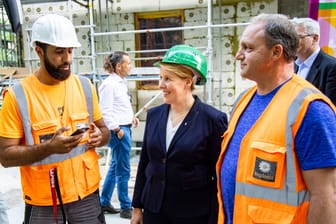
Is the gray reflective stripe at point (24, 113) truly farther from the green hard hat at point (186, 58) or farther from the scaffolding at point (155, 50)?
the scaffolding at point (155, 50)

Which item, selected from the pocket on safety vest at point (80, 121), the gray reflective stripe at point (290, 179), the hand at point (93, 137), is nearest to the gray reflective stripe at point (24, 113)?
the pocket on safety vest at point (80, 121)

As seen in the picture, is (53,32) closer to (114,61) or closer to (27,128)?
(27,128)

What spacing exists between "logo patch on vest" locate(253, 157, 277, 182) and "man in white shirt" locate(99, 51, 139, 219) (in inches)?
105

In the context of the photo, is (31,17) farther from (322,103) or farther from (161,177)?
(322,103)

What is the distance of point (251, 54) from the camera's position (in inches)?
59.8

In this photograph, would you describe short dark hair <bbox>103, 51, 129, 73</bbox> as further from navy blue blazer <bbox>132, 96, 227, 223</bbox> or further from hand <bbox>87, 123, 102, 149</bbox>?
navy blue blazer <bbox>132, 96, 227, 223</bbox>

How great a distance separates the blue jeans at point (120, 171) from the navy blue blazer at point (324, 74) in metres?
2.14

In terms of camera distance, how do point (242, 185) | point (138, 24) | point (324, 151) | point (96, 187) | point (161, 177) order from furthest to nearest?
1. point (138, 24)
2. point (96, 187)
3. point (161, 177)
4. point (242, 185)
5. point (324, 151)

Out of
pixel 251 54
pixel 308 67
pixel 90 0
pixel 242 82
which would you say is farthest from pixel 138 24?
pixel 251 54

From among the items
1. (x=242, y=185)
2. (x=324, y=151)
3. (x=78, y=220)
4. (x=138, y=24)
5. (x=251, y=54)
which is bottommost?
(x=78, y=220)

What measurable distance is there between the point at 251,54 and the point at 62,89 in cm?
114

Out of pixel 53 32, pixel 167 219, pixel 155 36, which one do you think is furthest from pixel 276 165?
pixel 155 36

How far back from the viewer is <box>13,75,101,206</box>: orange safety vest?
1.91 meters

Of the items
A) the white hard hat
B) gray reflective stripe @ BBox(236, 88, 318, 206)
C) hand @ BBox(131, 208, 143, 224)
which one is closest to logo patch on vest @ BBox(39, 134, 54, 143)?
the white hard hat
